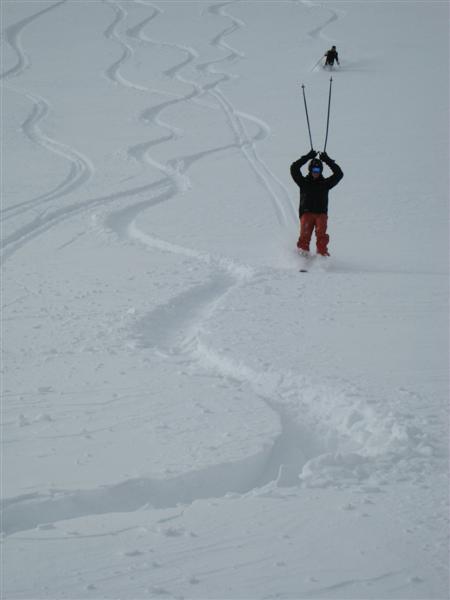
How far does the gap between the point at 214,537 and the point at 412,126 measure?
1394 cm

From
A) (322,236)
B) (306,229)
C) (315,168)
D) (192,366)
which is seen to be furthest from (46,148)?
(192,366)

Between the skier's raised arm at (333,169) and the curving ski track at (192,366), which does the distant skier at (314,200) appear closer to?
the skier's raised arm at (333,169)

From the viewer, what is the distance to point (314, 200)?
8.32 m

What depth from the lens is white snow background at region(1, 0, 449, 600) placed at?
3363 mm

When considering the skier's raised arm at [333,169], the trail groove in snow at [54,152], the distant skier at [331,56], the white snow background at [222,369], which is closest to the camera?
the white snow background at [222,369]

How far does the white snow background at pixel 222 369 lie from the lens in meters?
3.36

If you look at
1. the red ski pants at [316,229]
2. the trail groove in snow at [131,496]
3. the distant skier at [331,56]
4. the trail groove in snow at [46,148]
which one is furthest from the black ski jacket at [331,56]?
the trail groove in snow at [131,496]

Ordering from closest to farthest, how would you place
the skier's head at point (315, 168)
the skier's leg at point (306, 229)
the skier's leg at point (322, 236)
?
the skier's head at point (315, 168) → the skier's leg at point (322, 236) → the skier's leg at point (306, 229)

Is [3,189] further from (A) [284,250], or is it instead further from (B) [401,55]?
(B) [401,55]

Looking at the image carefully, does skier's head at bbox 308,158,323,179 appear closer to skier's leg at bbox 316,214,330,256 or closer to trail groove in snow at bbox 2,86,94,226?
skier's leg at bbox 316,214,330,256

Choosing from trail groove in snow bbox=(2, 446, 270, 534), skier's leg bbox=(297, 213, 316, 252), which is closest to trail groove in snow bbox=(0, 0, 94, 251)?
skier's leg bbox=(297, 213, 316, 252)

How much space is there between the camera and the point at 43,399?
501 cm

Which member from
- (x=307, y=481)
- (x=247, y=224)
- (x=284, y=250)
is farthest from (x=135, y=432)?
(x=247, y=224)

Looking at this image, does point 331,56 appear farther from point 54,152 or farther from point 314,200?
point 314,200
